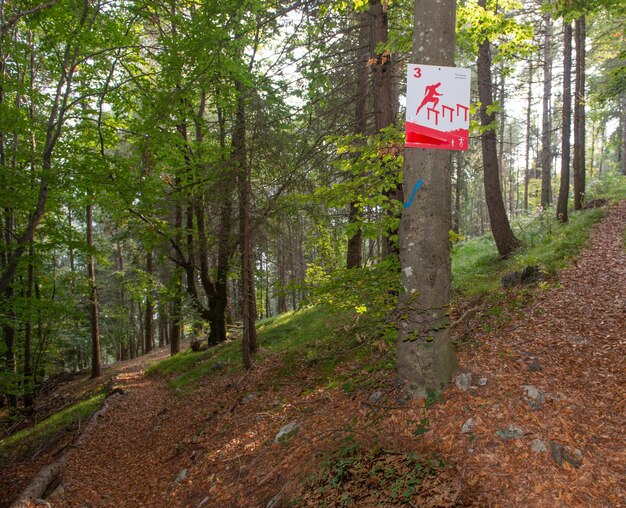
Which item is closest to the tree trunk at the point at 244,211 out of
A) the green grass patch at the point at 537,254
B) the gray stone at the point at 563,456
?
the green grass patch at the point at 537,254

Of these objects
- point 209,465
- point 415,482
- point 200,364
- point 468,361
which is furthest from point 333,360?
point 200,364

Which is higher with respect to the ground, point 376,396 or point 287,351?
point 376,396

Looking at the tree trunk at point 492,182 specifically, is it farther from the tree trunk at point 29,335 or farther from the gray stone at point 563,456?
the tree trunk at point 29,335

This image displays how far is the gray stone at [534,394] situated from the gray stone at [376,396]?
156cm

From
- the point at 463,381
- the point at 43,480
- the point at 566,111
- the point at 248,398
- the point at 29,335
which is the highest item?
the point at 566,111

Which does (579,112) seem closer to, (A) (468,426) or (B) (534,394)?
(B) (534,394)

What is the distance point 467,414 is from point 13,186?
1031cm

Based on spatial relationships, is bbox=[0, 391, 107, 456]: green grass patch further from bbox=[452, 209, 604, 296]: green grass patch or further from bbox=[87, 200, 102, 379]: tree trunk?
bbox=[452, 209, 604, 296]: green grass patch

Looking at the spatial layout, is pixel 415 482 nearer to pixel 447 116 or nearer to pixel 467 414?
pixel 467 414

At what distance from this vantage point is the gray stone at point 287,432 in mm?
5309

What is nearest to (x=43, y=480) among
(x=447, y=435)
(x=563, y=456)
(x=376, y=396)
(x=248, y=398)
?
(x=248, y=398)

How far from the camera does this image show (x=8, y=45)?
875 cm

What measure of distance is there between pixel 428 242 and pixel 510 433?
195 cm

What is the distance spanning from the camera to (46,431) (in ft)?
34.7
